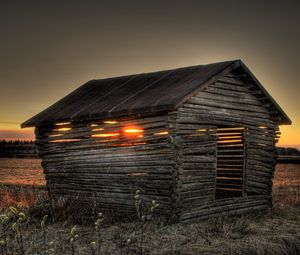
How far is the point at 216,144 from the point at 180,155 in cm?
154

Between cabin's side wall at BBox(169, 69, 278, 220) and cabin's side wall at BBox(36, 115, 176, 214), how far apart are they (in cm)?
47

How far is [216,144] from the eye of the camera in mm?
12242

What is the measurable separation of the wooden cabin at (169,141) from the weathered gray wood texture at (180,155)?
0.09 ft

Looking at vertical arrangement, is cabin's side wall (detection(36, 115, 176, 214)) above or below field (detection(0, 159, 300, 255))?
above

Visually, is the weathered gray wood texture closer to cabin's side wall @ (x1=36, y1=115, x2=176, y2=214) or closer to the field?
cabin's side wall @ (x1=36, y1=115, x2=176, y2=214)

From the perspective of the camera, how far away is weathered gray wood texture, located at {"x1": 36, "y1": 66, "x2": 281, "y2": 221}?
1130 centimetres

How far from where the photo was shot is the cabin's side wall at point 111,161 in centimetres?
1134

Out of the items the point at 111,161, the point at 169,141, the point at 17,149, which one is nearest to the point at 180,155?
the point at 169,141

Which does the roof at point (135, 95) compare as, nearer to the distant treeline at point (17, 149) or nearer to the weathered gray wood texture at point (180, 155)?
the weathered gray wood texture at point (180, 155)

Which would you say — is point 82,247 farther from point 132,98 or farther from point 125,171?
point 132,98

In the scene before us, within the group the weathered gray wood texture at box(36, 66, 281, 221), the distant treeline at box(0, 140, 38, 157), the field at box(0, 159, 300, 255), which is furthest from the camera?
the distant treeline at box(0, 140, 38, 157)

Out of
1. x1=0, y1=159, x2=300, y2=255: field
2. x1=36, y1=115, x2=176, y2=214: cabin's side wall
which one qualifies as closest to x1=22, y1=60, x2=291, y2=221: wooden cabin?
x1=36, y1=115, x2=176, y2=214: cabin's side wall

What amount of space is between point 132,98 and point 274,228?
506cm

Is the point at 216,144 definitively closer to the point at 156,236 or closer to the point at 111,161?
the point at 111,161
